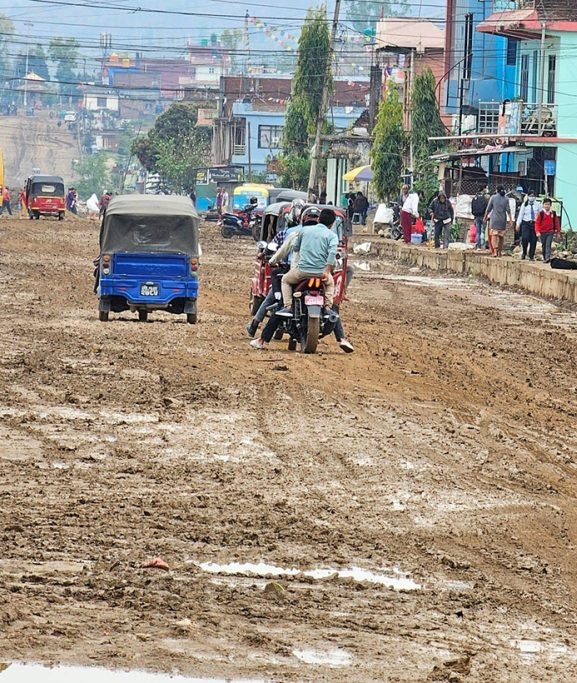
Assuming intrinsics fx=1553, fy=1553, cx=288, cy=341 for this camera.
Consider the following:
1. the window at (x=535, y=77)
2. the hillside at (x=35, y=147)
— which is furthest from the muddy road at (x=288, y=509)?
the hillside at (x=35, y=147)

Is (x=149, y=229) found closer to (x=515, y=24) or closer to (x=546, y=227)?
(x=546, y=227)

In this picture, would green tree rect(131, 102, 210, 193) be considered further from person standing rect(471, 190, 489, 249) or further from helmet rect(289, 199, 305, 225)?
helmet rect(289, 199, 305, 225)

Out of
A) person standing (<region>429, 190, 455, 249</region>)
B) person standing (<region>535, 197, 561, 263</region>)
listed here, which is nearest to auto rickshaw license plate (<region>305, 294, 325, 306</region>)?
person standing (<region>535, 197, 561, 263</region>)

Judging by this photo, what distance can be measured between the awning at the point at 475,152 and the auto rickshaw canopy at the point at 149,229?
27.0 m

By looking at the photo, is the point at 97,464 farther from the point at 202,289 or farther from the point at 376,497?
the point at 202,289

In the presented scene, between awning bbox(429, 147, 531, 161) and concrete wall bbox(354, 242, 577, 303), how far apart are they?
267 inches

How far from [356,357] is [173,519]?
8451 mm

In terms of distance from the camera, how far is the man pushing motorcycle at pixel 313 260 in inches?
658

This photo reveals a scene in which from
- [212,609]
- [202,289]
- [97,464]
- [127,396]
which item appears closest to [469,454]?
[97,464]

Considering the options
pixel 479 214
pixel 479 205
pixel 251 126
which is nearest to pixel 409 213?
pixel 479 214

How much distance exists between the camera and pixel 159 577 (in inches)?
286

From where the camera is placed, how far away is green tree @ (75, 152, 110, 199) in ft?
472

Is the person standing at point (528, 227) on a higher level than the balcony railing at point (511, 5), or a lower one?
lower

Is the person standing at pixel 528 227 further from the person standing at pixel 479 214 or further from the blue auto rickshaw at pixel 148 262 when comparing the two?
the blue auto rickshaw at pixel 148 262
